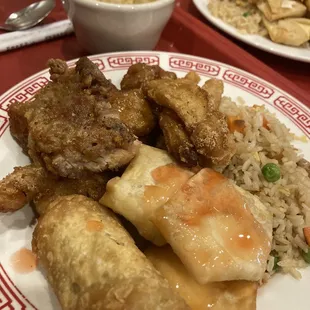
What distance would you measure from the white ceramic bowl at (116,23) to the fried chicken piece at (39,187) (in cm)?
132

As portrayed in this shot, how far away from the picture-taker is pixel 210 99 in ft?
7.35

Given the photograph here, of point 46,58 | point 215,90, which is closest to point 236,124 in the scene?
point 215,90

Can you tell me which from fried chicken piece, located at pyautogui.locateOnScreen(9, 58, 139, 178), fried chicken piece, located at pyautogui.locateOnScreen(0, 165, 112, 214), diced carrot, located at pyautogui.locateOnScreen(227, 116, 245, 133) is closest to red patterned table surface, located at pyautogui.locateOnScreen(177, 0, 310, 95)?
diced carrot, located at pyautogui.locateOnScreen(227, 116, 245, 133)

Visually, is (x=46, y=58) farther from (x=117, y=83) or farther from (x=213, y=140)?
(x=213, y=140)

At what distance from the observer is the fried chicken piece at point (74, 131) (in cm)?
196

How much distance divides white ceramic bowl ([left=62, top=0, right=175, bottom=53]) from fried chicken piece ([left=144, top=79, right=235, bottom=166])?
836mm

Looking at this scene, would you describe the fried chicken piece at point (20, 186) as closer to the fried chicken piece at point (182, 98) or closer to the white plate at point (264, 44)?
the fried chicken piece at point (182, 98)

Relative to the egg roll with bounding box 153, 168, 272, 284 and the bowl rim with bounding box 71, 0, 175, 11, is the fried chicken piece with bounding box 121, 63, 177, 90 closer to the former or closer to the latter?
the bowl rim with bounding box 71, 0, 175, 11

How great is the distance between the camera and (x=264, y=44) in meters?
3.73

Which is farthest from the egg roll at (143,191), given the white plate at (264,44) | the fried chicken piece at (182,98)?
the white plate at (264,44)

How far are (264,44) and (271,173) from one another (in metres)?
1.82

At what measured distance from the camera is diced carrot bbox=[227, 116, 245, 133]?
2.50 m

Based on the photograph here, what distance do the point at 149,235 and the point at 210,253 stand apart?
0.32 metres

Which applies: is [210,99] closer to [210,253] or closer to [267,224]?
[267,224]
